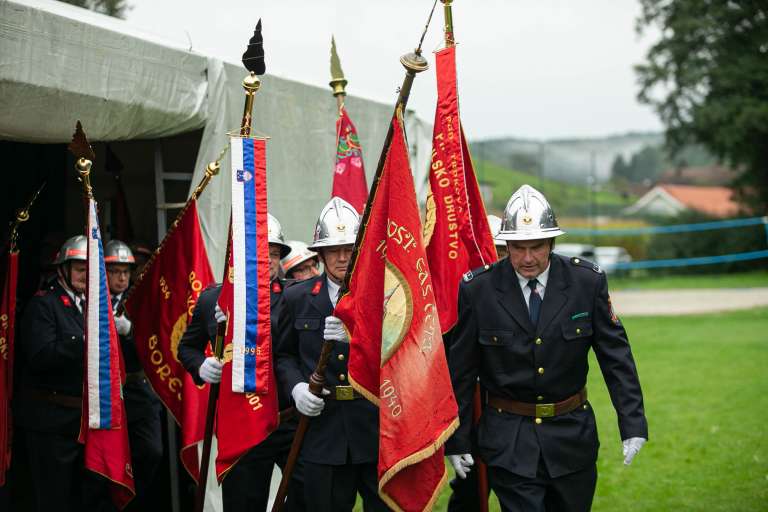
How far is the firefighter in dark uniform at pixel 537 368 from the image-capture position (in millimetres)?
4820

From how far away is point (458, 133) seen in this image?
6.16 metres

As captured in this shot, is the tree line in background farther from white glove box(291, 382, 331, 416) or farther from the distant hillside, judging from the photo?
white glove box(291, 382, 331, 416)

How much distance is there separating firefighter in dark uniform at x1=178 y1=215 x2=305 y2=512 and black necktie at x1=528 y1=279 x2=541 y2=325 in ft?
4.96

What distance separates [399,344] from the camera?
4496 mm

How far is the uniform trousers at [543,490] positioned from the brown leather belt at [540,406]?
0.25 metres

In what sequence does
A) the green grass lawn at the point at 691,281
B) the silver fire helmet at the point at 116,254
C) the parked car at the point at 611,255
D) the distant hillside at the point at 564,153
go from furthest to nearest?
the distant hillside at the point at 564,153 < the parked car at the point at 611,255 < the green grass lawn at the point at 691,281 < the silver fire helmet at the point at 116,254

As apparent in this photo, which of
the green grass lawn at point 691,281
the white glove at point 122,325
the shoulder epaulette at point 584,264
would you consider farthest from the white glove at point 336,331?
the green grass lawn at point 691,281

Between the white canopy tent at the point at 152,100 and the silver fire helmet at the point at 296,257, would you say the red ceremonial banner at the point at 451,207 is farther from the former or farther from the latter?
the white canopy tent at the point at 152,100

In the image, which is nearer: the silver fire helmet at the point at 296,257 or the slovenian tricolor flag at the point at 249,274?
the slovenian tricolor flag at the point at 249,274

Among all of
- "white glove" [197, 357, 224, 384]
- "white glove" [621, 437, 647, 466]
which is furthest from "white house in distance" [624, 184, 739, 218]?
"white glove" [197, 357, 224, 384]

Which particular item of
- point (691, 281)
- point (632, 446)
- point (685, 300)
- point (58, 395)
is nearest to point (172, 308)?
point (58, 395)

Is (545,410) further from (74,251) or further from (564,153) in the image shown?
(564,153)

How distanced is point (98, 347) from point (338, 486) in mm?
1644

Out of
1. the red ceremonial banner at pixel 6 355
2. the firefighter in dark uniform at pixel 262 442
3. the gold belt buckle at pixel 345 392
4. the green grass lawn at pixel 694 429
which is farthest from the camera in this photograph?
the green grass lawn at pixel 694 429
